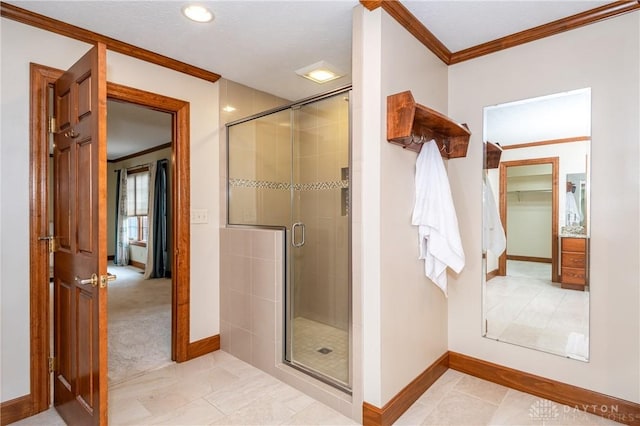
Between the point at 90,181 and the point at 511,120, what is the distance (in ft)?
8.49

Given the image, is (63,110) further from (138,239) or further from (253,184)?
(138,239)

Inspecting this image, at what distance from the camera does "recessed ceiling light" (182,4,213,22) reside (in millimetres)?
1923

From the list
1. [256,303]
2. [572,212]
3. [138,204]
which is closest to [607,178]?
[572,212]

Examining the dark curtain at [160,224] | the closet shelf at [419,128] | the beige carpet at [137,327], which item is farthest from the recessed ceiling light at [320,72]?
the dark curtain at [160,224]

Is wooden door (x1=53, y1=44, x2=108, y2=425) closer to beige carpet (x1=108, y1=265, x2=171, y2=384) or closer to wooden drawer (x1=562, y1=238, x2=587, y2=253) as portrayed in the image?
beige carpet (x1=108, y1=265, x2=171, y2=384)

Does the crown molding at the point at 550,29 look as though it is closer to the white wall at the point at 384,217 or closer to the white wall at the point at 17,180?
the white wall at the point at 384,217

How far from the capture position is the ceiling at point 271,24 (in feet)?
6.23

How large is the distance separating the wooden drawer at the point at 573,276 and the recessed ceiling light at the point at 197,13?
2.73 metres

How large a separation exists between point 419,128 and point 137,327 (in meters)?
3.39

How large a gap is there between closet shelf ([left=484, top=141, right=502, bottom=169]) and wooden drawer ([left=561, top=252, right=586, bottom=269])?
74cm

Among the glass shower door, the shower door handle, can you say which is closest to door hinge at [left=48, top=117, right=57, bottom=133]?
the glass shower door

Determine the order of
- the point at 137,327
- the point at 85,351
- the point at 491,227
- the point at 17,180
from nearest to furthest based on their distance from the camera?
the point at 85,351, the point at 17,180, the point at 491,227, the point at 137,327

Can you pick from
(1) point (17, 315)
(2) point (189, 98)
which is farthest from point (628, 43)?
(1) point (17, 315)

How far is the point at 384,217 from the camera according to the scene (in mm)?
1889
